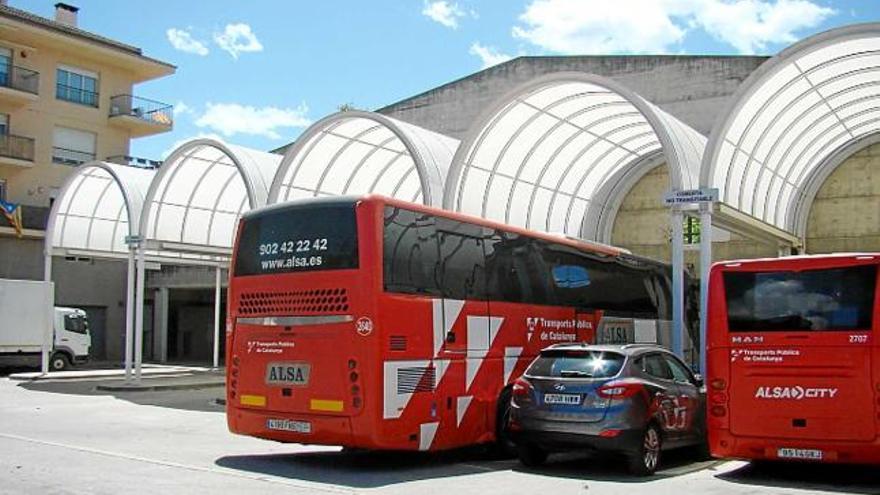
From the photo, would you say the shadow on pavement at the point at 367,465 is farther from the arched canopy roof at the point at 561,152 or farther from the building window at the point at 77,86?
the building window at the point at 77,86

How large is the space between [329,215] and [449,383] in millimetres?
2616

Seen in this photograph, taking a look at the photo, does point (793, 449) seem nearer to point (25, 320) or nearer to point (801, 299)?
point (801, 299)

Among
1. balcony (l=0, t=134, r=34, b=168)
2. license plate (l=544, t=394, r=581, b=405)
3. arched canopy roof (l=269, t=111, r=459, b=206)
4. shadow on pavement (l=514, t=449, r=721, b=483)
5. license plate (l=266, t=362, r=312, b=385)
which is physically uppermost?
balcony (l=0, t=134, r=34, b=168)

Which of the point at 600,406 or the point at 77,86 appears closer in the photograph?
the point at 600,406

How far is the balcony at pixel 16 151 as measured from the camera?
128ft

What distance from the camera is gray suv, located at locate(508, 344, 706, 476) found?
10711mm

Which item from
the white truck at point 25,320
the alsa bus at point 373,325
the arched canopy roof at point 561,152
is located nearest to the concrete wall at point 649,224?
the arched canopy roof at point 561,152

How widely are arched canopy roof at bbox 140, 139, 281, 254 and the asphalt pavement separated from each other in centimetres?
939

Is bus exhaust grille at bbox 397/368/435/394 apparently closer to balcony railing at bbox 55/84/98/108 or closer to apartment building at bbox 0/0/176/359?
apartment building at bbox 0/0/176/359

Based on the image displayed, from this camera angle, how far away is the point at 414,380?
11.1 metres

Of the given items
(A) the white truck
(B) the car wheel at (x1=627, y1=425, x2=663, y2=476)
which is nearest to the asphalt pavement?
(B) the car wheel at (x1=627, y1=425, x2=663, y2=476)

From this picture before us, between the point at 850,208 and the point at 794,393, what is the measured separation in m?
16.5

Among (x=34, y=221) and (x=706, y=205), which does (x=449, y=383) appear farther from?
(x=34, y=221)

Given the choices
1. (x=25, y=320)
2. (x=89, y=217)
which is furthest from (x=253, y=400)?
(x=25, y=320)
